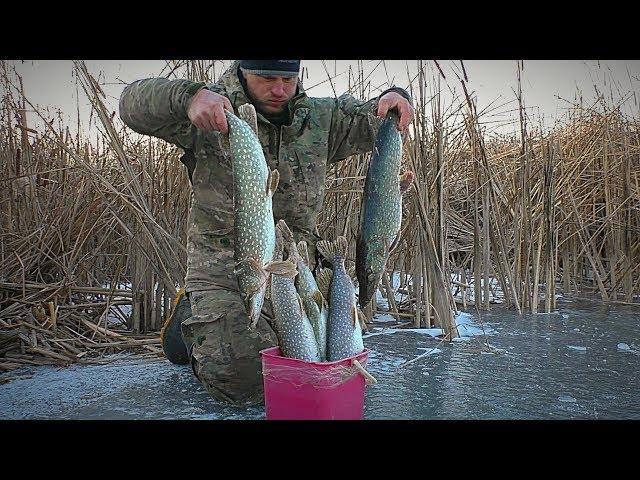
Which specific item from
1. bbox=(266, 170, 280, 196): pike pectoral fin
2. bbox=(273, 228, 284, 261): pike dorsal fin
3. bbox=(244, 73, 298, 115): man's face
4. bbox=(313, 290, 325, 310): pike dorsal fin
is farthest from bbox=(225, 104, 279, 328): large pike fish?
bbox=(244, 73, 298, 115): man's face

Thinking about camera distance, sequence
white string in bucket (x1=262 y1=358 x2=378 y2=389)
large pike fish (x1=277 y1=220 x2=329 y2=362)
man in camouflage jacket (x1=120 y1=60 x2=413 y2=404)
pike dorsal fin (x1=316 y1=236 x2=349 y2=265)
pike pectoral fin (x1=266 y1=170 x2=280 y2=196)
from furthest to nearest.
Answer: man in camouflage jacket (x1=120 y1=60 x2=413 y2=404)
pike dorsal fin (x1=316 y1=236 x2=349 y2=265)
large pike fish (x1=277 y1=220 x2=329 y2=362)
pike pectoral fin (x1=266 y1=170 x2=280 y2=196)
white string in bucket (x1=262 y1=358 x2=378 y2=389)

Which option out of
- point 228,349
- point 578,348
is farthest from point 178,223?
point 578,348

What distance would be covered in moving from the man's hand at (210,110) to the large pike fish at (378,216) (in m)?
0.65

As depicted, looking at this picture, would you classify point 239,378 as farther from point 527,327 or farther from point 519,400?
point 527,327

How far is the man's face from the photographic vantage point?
10.3 ft

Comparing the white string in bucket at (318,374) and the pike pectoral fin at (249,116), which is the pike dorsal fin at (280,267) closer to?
the white string in bucket at (318,374)

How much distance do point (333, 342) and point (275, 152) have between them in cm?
130

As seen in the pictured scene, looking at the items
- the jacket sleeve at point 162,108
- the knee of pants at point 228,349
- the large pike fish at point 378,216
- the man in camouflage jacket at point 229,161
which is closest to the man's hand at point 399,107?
the man in camouflage jacket at point 229,161

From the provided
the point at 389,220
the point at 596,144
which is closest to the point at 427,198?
the point at 389,220

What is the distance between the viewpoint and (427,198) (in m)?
3.75

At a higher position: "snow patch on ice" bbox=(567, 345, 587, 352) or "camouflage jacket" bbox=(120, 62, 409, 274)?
"camouflage jacket" bbox=(120, 62, 409, 274)

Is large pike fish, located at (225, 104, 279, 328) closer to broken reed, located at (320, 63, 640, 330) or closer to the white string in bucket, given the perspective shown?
the white string in bucket

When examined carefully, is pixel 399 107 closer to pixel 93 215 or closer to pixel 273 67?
pixel 273 67

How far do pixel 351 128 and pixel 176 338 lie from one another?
1.49m
